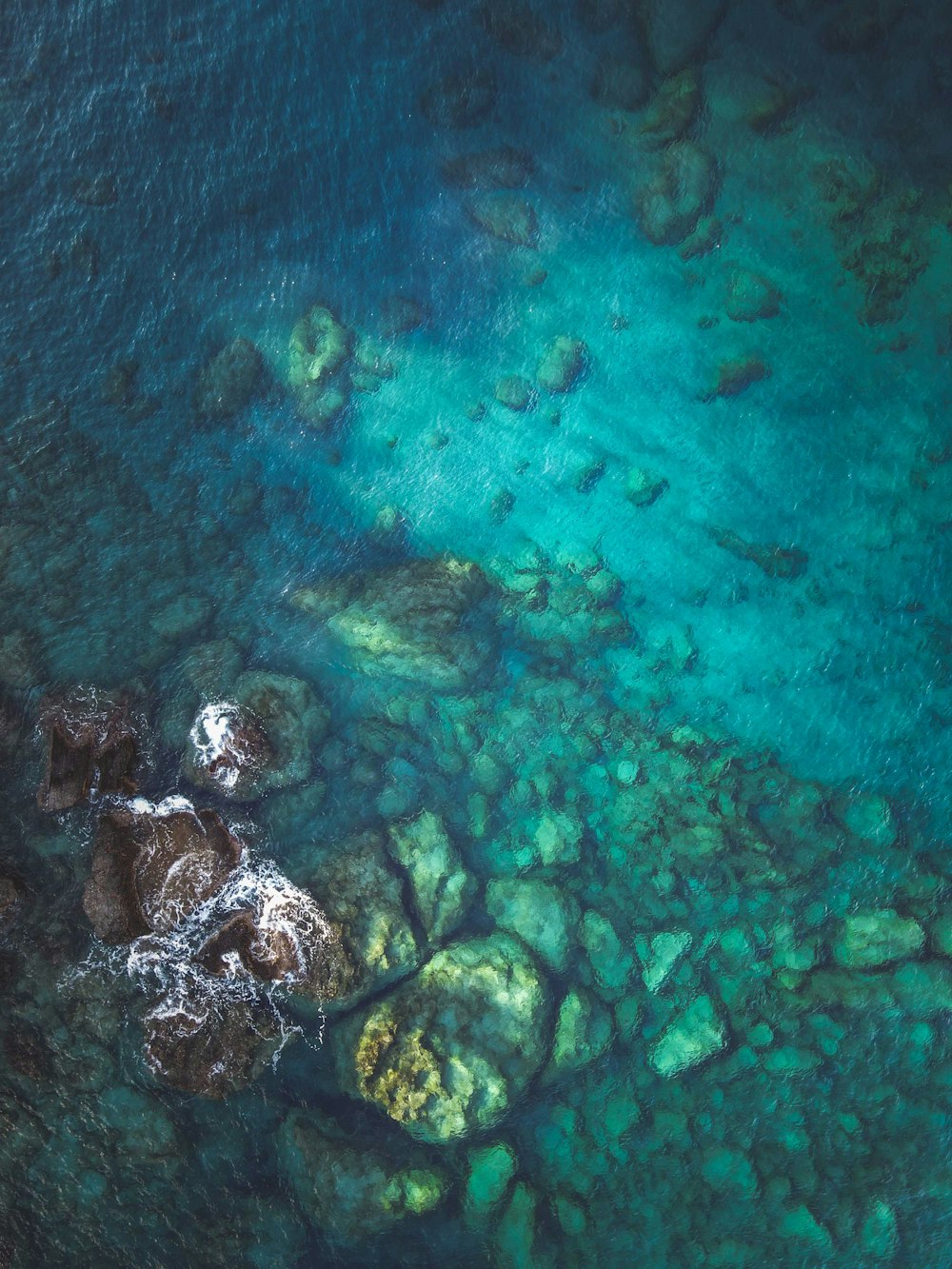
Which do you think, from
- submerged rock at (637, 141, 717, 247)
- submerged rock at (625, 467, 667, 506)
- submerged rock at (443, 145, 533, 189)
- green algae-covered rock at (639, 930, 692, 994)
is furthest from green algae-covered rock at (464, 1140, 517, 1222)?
submerged rock at (443, 145, 533, 189)

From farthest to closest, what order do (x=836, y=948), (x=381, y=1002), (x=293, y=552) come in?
(x=293, y=552) → (x=836, y=948) → (x=381, y=1002)

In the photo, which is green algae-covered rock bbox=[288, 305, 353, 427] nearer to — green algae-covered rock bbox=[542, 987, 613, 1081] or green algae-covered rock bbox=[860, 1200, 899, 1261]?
green algae-covered rock bbox=[542, 987, 613, 1081]

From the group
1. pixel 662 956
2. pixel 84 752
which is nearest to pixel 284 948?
pixel 84 752

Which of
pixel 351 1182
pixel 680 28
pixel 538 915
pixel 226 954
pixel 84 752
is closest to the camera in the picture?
pixel 351 1182

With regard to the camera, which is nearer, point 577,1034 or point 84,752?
point 84,752

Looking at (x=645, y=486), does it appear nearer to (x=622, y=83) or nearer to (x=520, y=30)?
(x=622, y=83)

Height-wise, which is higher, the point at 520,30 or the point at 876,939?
the point at 520,30

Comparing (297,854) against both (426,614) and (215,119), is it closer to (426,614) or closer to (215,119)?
(426,614)

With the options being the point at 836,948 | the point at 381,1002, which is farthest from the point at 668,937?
the point at 381,1002

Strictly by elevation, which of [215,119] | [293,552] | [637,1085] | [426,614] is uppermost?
[215,119]
